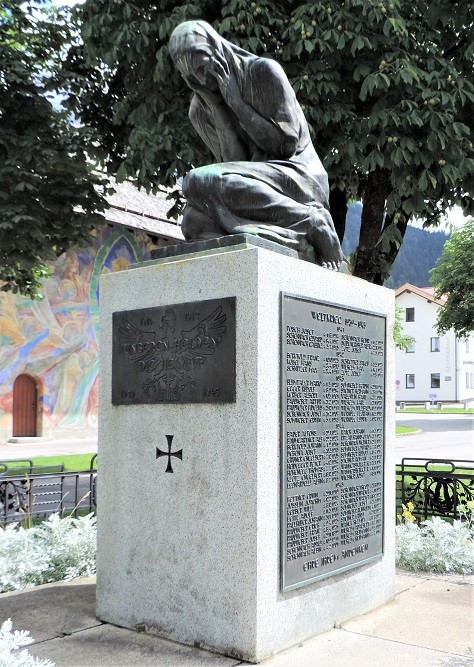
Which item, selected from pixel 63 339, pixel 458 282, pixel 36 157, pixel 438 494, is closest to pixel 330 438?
pixel 438 494

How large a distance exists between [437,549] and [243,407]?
328cm

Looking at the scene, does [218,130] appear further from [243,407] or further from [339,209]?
[339,209]

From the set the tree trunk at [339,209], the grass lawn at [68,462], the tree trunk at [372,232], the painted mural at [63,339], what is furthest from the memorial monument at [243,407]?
the painted mural at [63,339]

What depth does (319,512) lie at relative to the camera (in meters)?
4.76

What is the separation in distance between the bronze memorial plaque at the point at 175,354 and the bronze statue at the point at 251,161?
62 cm

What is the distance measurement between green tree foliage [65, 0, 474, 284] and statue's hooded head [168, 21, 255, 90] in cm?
402

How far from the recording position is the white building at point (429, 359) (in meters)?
76.8

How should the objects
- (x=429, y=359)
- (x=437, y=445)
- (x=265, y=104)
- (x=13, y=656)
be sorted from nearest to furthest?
(x=13, y=656) < (x=265, y=104) < (x=437, y=445) < (x=429, y=359)

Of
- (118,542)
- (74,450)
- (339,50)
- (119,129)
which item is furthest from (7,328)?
(118,542)

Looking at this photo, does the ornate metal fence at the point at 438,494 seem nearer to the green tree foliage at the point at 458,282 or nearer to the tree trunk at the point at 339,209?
the tree trunk at the point at 339,209

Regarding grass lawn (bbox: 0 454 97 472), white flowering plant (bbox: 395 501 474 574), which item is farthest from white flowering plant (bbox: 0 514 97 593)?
grass lawn (bbox: 0 454 97 472)

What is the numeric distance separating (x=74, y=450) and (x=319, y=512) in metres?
19.7

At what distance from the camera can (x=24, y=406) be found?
92.4 feet

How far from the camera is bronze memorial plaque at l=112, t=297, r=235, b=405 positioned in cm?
439
